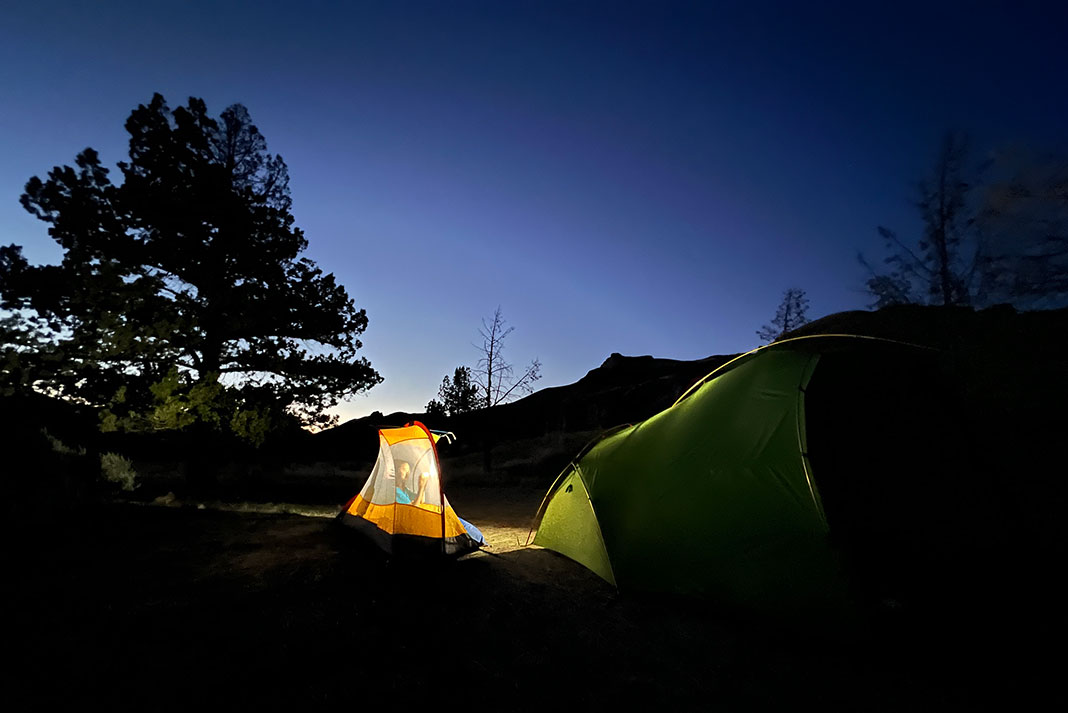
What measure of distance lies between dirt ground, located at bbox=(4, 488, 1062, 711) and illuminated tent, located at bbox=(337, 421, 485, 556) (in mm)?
746

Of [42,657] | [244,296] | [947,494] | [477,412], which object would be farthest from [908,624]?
[477,412]

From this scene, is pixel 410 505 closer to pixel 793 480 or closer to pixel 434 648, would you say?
pixel 434 648

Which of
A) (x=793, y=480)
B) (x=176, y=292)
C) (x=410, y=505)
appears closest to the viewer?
(x=793, y=480)

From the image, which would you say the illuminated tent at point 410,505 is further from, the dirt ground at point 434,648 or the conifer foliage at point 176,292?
the conifer foliage at point 176,292

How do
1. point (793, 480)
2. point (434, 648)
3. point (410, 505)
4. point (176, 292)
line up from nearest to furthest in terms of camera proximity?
point (434, 648), point (793, 480), point (410, 505), point (176, 292)

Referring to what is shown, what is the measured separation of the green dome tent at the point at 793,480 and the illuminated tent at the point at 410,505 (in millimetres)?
2689

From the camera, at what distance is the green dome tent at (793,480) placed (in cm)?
454

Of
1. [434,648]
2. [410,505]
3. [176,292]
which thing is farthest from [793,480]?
[176,292]

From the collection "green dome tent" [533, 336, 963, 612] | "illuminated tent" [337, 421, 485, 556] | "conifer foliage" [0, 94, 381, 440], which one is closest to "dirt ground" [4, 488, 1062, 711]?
"green dome tent" [533, 336, 963, 612]

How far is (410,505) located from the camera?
7523 mm

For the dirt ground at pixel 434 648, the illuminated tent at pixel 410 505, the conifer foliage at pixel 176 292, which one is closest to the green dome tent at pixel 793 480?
the dirt ground at pixel 434 648

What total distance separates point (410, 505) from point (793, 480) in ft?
19.0

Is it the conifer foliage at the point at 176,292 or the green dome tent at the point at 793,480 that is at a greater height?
the conifer foliage at the point at 176,292

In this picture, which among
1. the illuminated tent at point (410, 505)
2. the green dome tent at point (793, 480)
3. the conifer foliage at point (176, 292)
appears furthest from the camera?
the conifer foliage at point (176, 292)
